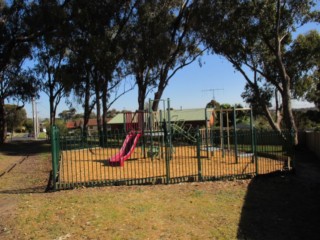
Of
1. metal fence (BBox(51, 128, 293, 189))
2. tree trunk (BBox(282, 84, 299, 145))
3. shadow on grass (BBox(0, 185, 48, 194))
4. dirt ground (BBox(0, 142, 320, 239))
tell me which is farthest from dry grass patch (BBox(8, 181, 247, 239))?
tree trunk (BBox(282, 84, 299, 145))

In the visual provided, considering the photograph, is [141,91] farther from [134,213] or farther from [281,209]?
[134,213]

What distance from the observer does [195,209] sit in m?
8.22

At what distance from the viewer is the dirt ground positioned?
666 cm

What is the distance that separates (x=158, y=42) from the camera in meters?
28.5

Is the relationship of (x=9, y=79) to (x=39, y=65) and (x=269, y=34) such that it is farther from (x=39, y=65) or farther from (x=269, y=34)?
(x=269, y=34)

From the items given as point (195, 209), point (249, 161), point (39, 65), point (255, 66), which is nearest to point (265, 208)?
point (195, 209)

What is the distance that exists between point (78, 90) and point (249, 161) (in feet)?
64.2

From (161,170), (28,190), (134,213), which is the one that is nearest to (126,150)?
(161,170)

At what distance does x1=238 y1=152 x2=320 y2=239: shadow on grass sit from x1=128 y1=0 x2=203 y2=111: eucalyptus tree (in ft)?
54.3

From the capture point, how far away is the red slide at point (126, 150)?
15211 mm

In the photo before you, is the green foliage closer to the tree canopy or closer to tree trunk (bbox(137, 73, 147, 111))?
the tree canopy

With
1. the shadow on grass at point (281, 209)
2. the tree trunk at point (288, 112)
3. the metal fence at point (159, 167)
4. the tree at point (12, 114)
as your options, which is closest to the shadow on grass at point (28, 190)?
the metal fence at point (159, 167)

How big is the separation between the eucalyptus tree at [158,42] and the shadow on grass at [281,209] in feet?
54.3

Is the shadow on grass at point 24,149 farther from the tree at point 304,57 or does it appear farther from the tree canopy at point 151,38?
the tree at point 304,57
